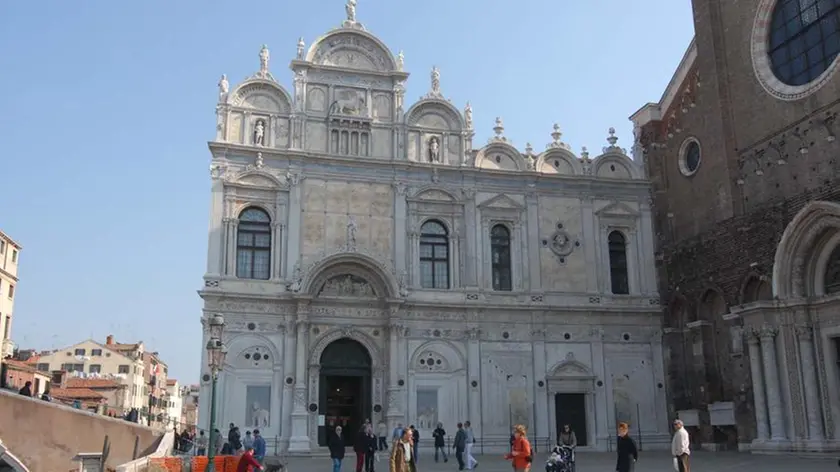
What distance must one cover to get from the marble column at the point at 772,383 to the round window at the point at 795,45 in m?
6.99

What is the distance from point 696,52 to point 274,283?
54.2ft

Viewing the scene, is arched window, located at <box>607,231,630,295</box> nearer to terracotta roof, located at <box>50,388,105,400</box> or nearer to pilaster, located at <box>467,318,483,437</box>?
pilaster, located at <box>467,318,483,437</box>

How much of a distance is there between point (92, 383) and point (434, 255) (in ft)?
151

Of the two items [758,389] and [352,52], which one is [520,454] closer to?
[758,389]

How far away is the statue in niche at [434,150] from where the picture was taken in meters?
28.8

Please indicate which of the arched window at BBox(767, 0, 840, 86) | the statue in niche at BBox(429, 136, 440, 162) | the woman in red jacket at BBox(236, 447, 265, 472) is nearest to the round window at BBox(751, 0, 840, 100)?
the arched window at BBox(767, 0, 840, 86)

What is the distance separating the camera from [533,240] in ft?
95.0

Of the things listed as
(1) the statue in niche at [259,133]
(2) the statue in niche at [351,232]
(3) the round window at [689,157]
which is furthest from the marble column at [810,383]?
(1) the statue in niche at [259,133]

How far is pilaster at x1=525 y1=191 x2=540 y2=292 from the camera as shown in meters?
28.6

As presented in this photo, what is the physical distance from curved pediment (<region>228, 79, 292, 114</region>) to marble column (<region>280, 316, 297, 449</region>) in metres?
7.45

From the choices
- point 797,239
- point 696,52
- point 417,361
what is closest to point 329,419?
point 417,361

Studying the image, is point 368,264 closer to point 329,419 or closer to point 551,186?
point 329,419

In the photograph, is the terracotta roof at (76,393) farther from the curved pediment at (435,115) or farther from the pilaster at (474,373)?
the curved pediment at (435,115)

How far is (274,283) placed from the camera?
85.8ft
